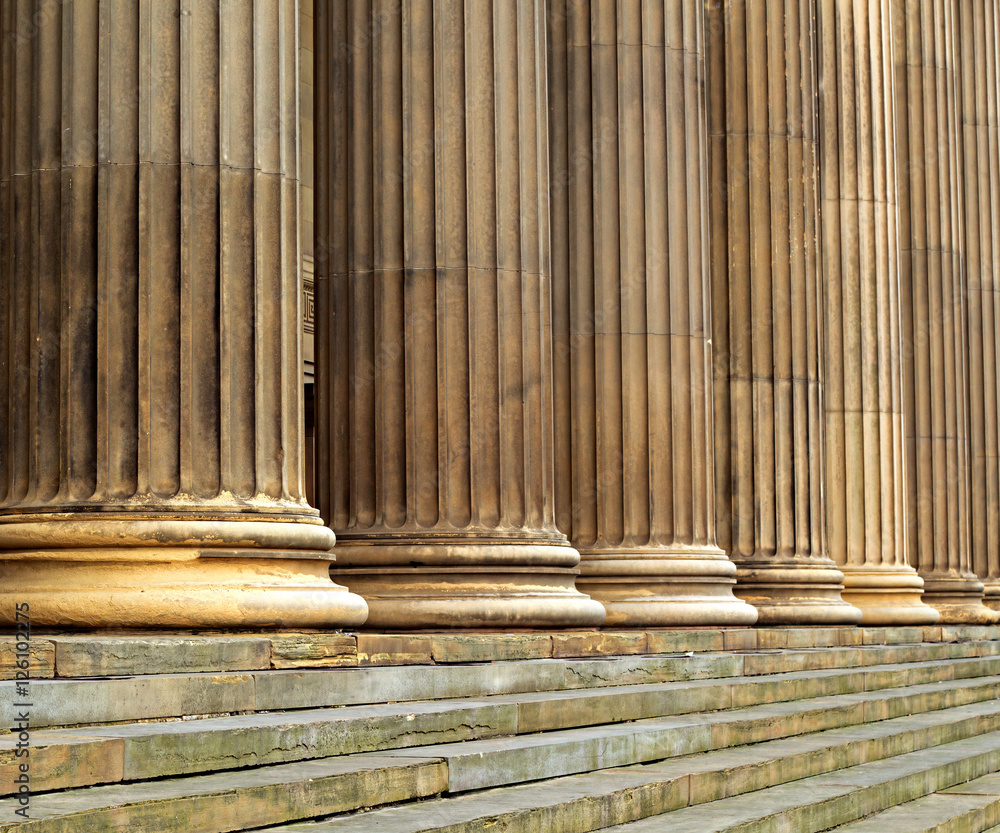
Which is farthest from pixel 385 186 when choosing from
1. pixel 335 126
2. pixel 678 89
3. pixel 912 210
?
pixel 912 210

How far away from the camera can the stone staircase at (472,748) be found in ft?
36.3

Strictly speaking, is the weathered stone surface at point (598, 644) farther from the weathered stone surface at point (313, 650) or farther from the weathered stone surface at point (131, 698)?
the weathered stone surface at point (131, 698)

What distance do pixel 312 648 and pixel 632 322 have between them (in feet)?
40.5

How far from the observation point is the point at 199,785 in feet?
36.4

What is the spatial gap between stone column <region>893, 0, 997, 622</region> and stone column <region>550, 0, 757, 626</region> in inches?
731

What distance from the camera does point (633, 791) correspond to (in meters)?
14.5

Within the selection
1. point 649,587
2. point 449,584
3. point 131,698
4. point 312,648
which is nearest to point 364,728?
point 131,698

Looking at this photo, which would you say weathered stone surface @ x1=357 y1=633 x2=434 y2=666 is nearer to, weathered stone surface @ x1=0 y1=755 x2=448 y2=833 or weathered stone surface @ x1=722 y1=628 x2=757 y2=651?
weathered stone surface @ x1=0 y1=755 x2=448 y2=833

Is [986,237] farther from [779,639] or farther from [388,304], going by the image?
[388,304]

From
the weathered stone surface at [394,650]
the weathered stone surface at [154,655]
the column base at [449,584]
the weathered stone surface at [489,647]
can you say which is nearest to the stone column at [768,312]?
the column base at [449,584]

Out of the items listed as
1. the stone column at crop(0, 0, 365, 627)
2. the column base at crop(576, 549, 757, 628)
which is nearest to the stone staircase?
the stone column at crop(0, 0, 365, 627)

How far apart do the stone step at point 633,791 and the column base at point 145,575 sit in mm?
4047

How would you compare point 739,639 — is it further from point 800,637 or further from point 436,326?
point 436,326

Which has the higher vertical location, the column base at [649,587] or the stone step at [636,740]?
the column base at [649,587]
